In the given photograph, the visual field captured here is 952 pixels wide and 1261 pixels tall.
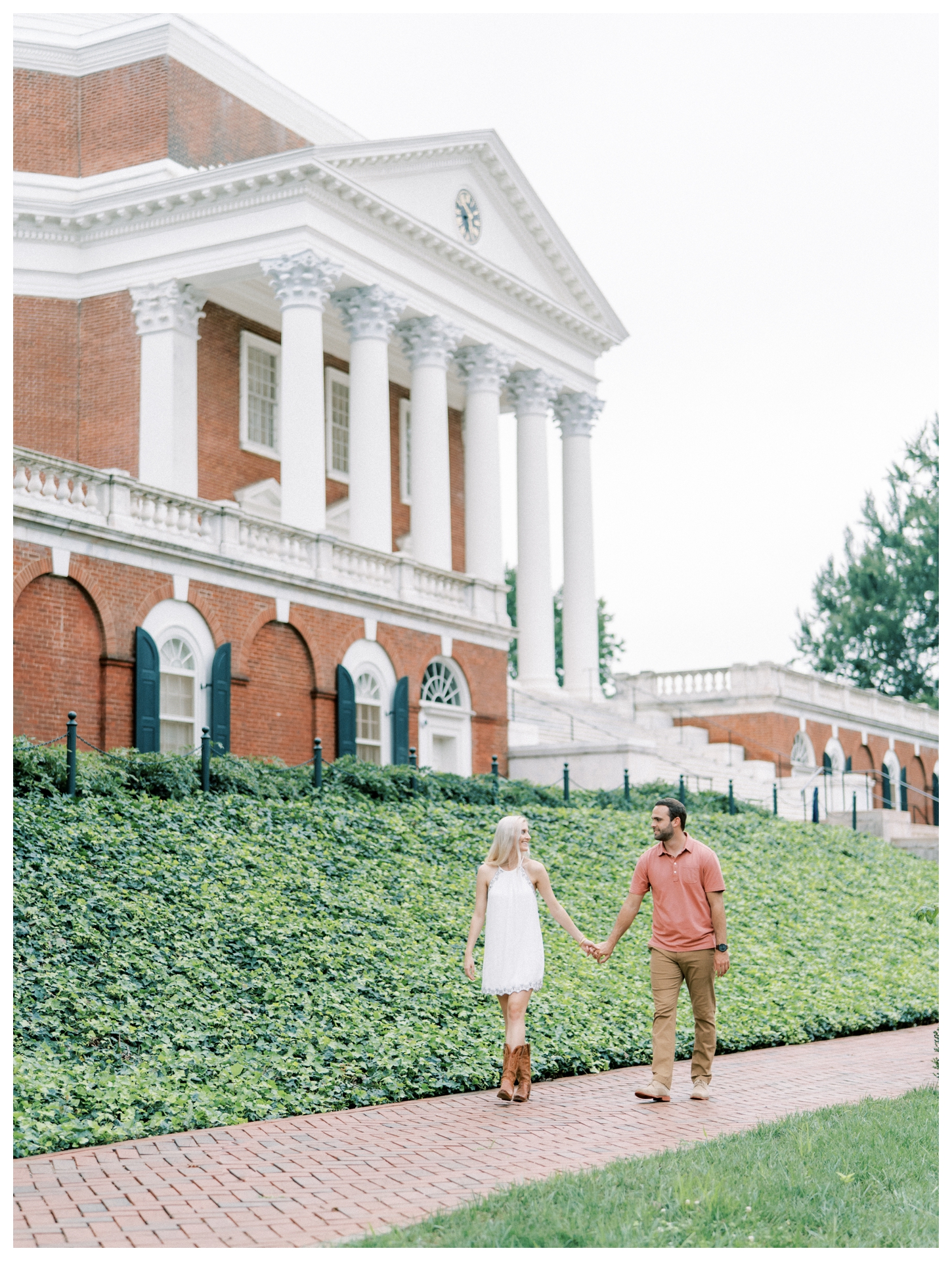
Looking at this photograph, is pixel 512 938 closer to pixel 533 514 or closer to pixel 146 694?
pixel 146 694

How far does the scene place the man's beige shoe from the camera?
10516 millimetres

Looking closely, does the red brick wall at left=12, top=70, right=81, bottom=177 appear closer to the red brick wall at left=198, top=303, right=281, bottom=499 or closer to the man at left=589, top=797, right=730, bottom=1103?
the red brick wall at left=198, top=303, right=281, bottom=499

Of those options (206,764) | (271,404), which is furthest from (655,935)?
(271,404)

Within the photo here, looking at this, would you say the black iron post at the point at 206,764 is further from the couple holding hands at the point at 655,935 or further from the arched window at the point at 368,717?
the arched window at the point at 368,717

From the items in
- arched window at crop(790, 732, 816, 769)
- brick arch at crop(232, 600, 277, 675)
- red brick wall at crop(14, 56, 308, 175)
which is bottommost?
arched window at crop(790, 732, 816, 769)

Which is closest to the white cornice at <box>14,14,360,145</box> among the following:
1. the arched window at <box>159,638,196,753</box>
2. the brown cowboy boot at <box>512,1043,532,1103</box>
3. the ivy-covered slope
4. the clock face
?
the clock face

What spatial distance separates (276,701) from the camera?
23953 mm

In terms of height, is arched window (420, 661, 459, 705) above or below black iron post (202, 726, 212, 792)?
above

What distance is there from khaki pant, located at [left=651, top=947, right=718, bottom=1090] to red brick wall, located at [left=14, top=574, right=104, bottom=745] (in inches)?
443

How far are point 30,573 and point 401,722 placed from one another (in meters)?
8.21

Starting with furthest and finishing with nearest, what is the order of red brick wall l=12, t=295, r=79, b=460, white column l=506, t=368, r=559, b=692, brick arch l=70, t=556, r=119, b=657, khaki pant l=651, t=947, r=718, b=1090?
white column l=506, t=368, r=559, b=692
red brick wall l=12, t=295, r=79, b=460
brick arch l=70, t=556, r=119, b=657
khaki pant l=651, t=947, r=718, b=1090

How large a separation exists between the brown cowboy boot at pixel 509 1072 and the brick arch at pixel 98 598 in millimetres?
11906

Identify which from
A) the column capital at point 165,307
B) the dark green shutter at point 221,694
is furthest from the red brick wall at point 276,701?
→ the column capital at point 165,307

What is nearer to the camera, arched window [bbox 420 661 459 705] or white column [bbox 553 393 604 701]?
arched window [bbox 420 661 459 705]
